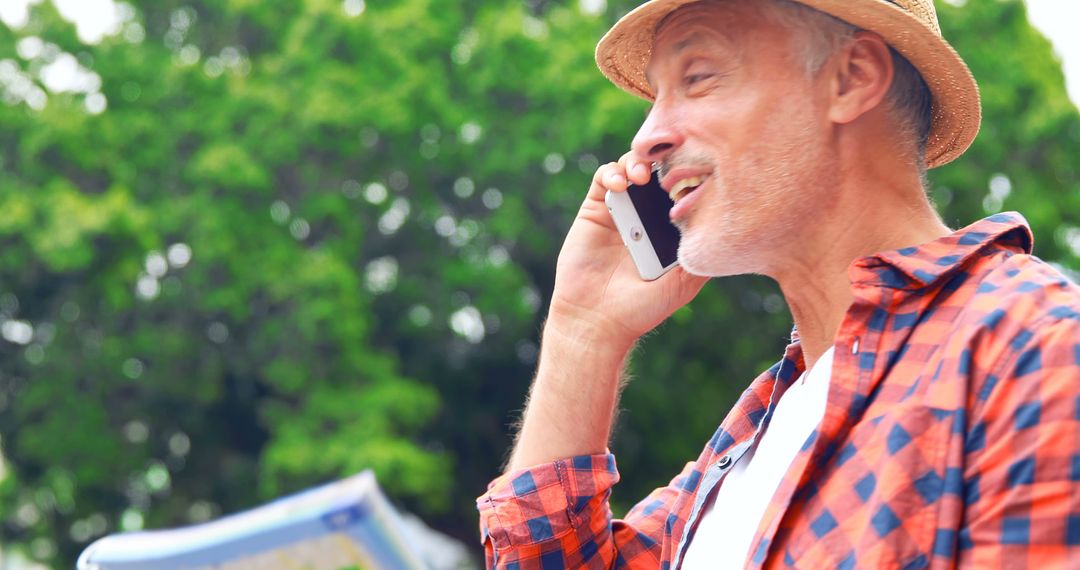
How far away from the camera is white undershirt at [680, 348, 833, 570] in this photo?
Answer: 1646 millimetres

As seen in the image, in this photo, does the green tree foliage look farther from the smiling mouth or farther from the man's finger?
the smiling mouth

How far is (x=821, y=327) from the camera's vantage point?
1.78m

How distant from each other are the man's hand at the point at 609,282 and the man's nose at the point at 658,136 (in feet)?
0.28

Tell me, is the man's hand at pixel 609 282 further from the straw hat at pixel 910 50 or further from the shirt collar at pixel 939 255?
the shirt collar at pixel 939 255

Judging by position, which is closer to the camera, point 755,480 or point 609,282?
point 755,480

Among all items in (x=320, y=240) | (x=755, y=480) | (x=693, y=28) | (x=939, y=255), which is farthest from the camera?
(x=320, y=240)

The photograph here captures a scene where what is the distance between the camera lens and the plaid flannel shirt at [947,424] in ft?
3.96

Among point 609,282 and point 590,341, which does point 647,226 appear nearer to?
point 609,282

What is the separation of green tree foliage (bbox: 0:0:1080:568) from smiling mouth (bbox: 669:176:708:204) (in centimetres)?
1074

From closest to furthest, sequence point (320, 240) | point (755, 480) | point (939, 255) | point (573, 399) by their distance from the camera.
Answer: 1. point (939, 255)
2. point (755, 480)
3. point (573, 399)
4. point (320, 240)

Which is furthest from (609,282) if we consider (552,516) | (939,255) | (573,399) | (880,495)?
(880,495)

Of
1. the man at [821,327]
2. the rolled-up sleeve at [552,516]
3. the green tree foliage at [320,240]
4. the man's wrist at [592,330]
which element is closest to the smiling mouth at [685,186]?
the man at [821,327]

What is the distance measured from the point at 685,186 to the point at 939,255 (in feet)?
1.44

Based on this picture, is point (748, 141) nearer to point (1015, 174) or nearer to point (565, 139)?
point (565, 139)
